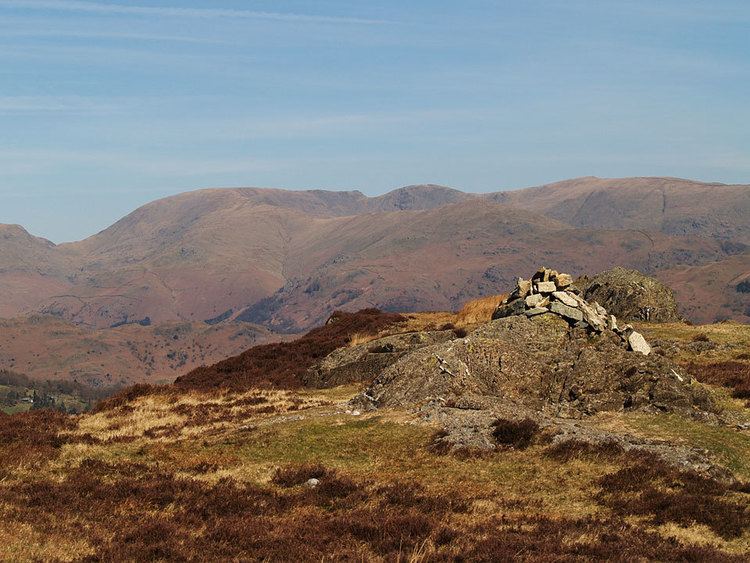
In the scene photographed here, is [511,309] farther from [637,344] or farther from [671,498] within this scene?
[671,498]

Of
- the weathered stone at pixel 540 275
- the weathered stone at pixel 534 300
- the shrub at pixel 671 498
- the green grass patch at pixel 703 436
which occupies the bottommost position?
the green grass patch at pixel 703 436

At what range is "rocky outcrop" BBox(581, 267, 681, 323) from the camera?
6000cm

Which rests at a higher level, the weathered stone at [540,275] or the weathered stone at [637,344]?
the weathered stone at [540,275]

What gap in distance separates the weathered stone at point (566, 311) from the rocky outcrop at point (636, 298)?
21610mm

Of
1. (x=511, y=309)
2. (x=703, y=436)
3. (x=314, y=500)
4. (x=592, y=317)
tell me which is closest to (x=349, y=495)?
(x=314, y=500)

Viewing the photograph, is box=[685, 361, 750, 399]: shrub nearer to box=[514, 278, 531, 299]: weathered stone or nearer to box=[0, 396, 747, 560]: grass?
box=[514, 278, 531, 299]: weathered stone

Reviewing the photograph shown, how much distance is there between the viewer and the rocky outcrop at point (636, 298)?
197 feet

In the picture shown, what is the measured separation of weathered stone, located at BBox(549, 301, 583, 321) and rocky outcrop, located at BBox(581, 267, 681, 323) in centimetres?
2161

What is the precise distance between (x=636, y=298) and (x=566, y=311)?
2341 cm

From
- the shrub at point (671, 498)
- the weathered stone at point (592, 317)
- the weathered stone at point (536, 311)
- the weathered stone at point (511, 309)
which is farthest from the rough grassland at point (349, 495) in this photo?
the weathered stone at point (511, 309)

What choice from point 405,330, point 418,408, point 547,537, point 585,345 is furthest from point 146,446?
point 405,330

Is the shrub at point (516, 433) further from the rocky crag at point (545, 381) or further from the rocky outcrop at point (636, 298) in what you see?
the rocky outcrop at point (636, 298)

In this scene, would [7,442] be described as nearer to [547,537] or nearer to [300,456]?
[300,456]

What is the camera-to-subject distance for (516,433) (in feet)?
87.0
